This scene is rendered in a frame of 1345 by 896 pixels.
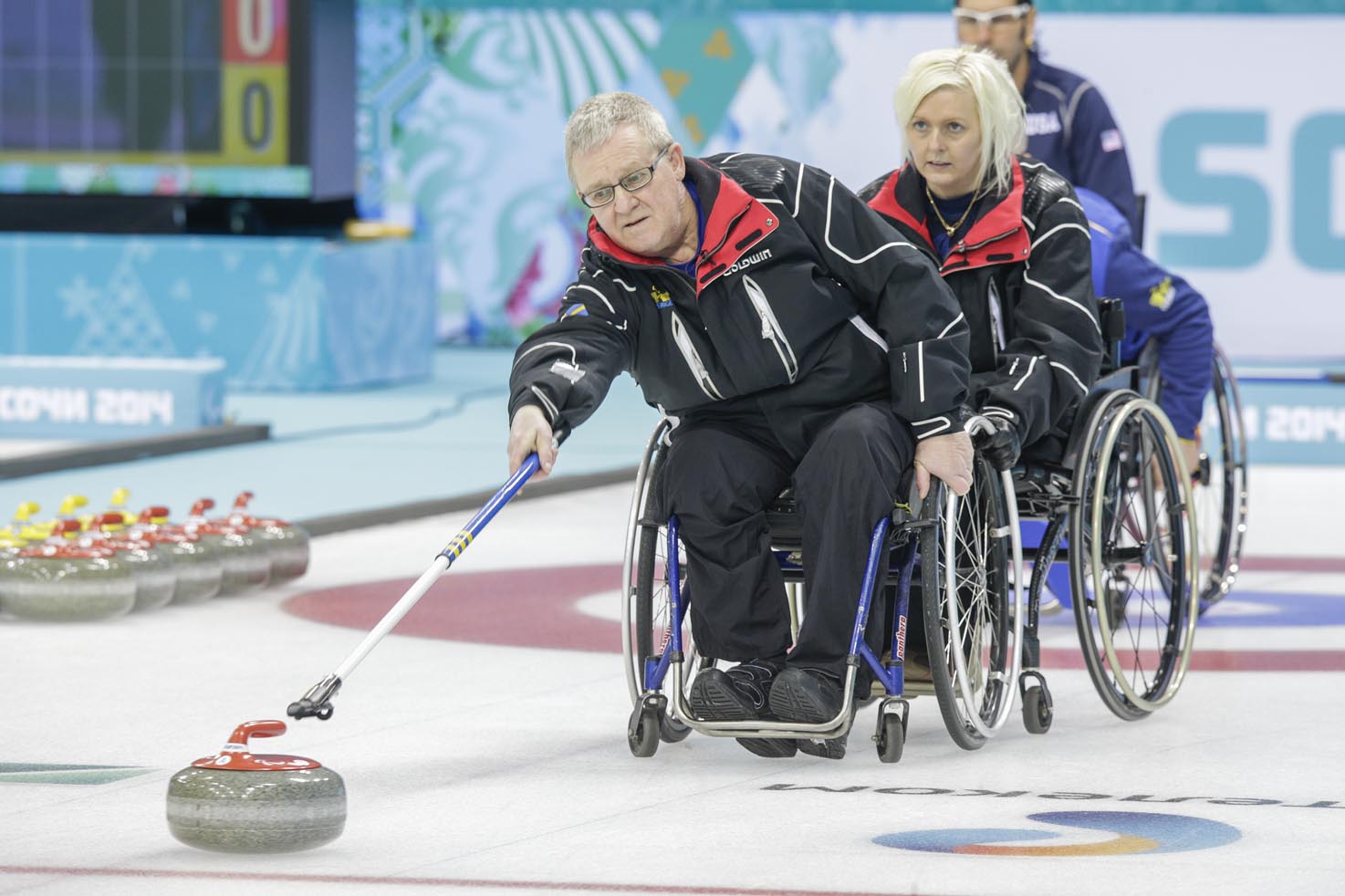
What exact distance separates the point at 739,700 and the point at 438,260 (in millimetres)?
11279

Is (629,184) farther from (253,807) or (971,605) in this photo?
(253,807)

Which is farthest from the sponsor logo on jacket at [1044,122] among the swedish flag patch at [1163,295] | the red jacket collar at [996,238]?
the red jacket collar at [996,238]

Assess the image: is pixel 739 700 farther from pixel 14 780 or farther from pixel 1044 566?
pixel 14 780

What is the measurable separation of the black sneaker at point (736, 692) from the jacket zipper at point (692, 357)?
0.43 metres

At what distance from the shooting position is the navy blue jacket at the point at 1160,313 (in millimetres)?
4984

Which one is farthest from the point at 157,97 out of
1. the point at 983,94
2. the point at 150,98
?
the point at 983,94

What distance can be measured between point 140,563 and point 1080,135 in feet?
7.63

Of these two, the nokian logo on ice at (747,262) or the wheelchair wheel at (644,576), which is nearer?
the nokian logo on ice at (747,262)

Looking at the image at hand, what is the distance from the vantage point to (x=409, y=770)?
11.6 feet

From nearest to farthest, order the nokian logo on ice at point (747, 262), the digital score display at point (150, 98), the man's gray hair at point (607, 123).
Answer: the man's gray hair at point (607, 123) < the nokian logo on ice at point (747, 262) < the digital score display at point (150, 98)

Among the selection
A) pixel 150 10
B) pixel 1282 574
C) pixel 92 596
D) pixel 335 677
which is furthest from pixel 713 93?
pixel 335 677

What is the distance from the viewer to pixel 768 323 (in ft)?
11.7

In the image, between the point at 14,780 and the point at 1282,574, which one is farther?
the point at 1282,574

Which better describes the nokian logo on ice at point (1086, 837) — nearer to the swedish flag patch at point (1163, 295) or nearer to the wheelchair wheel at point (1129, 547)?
the wheelchair wheel at point (1129, 547)
